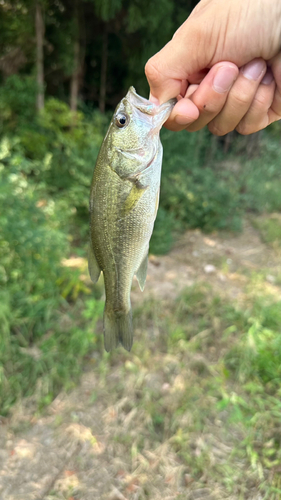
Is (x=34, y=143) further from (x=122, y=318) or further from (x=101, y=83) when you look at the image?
(x=122, y=318)

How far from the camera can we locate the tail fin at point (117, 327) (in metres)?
1.32

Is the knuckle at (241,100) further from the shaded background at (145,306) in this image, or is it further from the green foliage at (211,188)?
the green foliage at (211,188)

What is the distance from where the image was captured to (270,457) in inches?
83.7

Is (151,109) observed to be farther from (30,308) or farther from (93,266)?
(30,308)

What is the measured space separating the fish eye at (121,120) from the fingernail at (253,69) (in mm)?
541

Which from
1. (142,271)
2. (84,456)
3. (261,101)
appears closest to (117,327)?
(142,271)

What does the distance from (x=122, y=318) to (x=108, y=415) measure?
1.46 meters

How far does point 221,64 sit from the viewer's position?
127 centimetres

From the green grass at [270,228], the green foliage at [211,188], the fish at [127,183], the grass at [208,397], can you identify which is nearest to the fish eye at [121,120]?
the fish at [127,183]

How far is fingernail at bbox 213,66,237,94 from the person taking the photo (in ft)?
4.16

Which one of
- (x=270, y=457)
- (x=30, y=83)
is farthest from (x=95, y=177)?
(x=30, y=83)

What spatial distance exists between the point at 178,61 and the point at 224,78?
20 cm

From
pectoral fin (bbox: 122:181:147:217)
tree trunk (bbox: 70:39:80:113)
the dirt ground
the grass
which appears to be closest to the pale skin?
pectoral fin (bbox: 122:181:147:217)

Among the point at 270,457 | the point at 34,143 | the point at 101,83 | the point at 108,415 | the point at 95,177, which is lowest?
the point at 108,415
